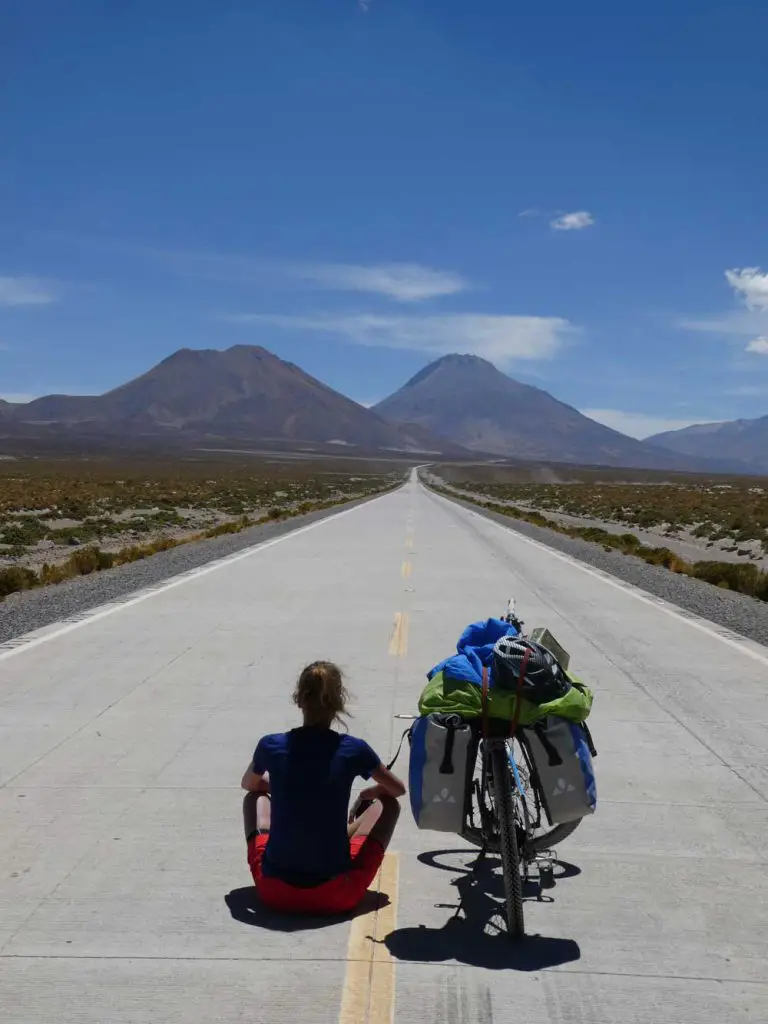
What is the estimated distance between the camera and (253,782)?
522 cm

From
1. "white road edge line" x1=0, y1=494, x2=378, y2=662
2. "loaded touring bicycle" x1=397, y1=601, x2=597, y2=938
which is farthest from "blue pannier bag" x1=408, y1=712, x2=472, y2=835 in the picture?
"white road edge line" x1=0, y1=494, x2=378, y2=662

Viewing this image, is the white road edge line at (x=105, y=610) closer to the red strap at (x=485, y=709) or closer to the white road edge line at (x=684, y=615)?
the white road edge line at (x=684, y=615)

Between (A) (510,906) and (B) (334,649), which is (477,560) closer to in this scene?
(B) (334,649)

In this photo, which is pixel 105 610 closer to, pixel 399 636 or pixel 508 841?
pixel 399 636

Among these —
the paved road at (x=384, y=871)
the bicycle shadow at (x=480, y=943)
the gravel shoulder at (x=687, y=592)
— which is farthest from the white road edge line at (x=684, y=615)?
the bicycle shadow at (x=480, y=943)

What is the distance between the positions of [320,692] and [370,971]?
1147 mm

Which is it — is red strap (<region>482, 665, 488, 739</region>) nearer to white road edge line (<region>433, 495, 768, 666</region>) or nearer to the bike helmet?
the bike helmet

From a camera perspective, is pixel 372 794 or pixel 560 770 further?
pixel 372 794

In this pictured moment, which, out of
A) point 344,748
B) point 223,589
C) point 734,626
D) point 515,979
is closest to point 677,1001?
point 515,979

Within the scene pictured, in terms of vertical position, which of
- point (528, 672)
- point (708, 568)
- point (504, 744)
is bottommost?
point (708, 568)

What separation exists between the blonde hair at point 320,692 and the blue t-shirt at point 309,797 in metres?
0.09

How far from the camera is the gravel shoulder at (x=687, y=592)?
15.8 metres

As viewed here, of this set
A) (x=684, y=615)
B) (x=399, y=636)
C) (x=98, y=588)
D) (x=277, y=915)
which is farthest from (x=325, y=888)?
(x=98, y=588)

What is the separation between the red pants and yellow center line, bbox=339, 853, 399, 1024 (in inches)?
5.1
